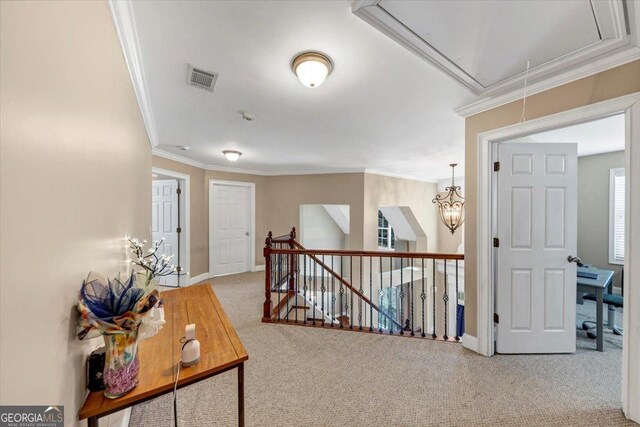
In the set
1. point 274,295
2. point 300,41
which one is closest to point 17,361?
point 300,41

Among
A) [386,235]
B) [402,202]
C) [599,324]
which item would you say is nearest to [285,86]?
[599,324]

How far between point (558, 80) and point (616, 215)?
384cm

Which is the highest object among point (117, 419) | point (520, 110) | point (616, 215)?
point (520, 110)

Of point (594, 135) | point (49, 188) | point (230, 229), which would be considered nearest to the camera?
point (49, 188)

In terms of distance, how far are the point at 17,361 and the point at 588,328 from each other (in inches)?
178

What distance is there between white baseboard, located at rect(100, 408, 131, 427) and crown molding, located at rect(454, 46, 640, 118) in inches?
132

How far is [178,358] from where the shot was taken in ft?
3.64

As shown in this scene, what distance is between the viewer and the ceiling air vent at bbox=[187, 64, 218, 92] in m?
1.87

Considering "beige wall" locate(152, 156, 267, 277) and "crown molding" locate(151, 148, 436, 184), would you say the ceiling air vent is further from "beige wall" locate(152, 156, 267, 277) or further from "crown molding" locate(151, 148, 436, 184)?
"beige wall" locate(152, 156, 267, 277)

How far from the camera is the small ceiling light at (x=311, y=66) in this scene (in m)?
1.67

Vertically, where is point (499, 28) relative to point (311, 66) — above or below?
above

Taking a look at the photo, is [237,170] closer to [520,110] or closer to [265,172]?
[265,172]

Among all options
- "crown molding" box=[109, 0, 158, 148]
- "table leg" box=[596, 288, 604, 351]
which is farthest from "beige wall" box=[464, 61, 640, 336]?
"crown molding" box=[109, 0, 158, 148]

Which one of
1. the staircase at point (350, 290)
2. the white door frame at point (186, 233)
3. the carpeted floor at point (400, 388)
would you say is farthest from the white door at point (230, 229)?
the carpeted floor at point (400, 388)
